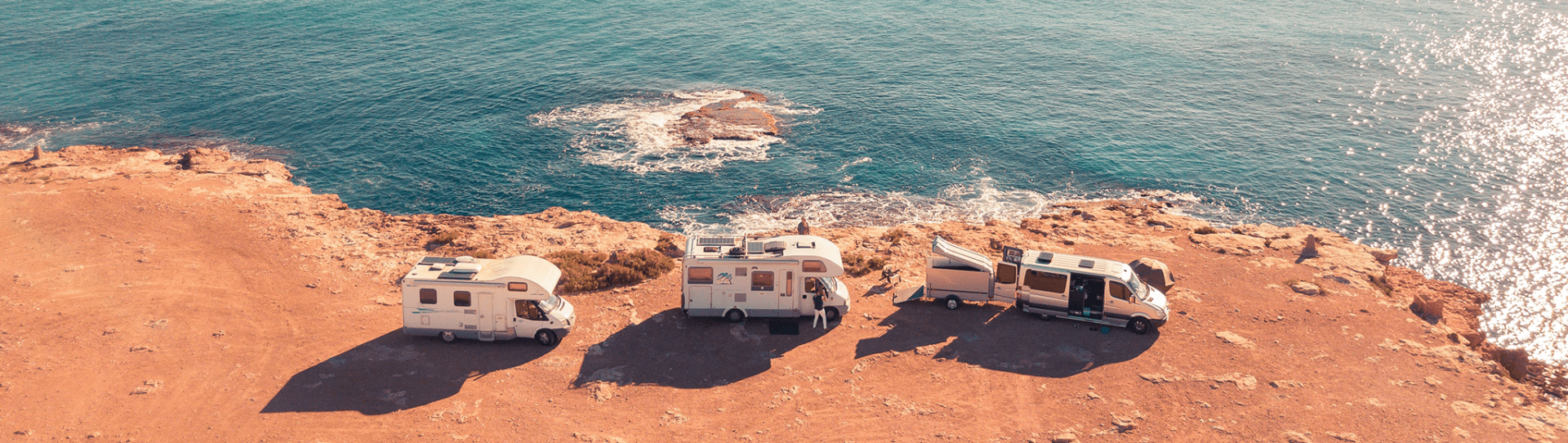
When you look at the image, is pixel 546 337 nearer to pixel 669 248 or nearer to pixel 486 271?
pixel 486 271

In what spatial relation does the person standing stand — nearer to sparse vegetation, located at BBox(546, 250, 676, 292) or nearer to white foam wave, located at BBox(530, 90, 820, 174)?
sparse vegetation, located at BBox(546, 250, 676, 292)

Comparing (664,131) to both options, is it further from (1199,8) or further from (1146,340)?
(1199,8)

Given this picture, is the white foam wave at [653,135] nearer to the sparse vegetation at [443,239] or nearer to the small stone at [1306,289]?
the sparse vegetation at [443,239]

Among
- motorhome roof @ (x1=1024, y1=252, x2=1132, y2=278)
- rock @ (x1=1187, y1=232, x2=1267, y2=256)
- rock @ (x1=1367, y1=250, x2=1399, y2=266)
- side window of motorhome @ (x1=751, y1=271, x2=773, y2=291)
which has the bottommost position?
rock @ (x1=1367, y1=250, x2=1399, y2=266)

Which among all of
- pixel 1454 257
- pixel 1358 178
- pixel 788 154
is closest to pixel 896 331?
pixel 788 154

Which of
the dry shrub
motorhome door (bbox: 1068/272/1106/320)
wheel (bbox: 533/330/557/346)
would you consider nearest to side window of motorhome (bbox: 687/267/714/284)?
wheel (bbox: 533/330/557/346)

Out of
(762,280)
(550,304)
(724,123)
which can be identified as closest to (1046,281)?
(762,280)
